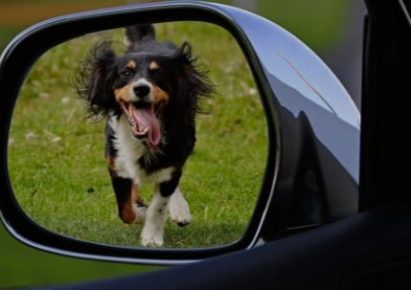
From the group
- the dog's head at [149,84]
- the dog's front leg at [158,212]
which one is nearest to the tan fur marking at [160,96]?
the dog's head at [149,84]

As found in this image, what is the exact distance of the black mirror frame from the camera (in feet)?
5.90

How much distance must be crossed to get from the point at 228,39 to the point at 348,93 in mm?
217

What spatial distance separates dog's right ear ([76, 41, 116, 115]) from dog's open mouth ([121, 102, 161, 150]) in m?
0.04

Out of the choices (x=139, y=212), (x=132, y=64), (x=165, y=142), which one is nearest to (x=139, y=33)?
(x=132, y=64)

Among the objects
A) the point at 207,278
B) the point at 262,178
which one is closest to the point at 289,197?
the point at 262,178

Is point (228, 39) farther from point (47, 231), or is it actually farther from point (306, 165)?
point (47, 231)

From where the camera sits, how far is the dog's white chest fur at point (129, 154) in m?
1.80

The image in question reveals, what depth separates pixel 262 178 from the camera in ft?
5.91

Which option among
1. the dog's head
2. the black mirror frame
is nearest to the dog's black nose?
the dog's head

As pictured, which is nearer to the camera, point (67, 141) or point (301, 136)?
point (301, 136)

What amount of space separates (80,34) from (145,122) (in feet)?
0.78

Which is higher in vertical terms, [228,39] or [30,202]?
[228,39]

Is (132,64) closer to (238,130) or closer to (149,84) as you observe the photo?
(149,84)

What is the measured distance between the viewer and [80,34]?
191cm
